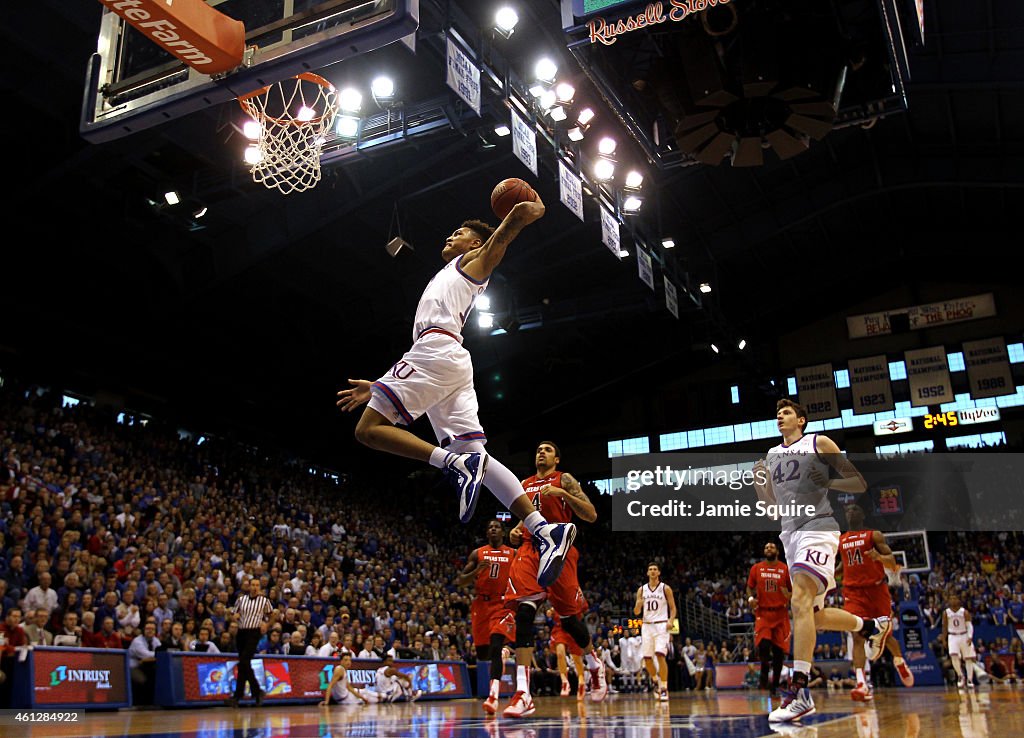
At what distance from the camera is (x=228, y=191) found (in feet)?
49.2

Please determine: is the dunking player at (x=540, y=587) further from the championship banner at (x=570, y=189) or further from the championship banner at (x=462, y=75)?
the championship banner at (x=570, y=189)

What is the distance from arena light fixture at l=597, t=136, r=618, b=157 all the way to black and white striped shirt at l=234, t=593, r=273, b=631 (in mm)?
9694

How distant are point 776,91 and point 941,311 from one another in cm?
2174

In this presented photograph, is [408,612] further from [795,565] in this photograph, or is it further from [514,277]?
[795,565]

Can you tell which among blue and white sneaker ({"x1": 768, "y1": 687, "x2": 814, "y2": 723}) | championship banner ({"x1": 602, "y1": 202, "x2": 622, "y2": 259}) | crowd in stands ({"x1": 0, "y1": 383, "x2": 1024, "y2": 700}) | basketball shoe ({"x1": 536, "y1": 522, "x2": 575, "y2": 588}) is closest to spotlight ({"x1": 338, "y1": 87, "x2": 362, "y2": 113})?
championship banner ({"x1": 602, "y1": 202, "x2": 622, "y2": 259})

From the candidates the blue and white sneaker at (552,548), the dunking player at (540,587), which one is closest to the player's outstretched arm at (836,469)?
the dunking player at (540,587)

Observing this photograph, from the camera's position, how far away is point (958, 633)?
1475 centimetres

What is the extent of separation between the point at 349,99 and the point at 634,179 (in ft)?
19.6

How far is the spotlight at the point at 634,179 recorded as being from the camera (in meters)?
16.5

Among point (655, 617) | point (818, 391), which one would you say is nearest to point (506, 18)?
point (655, 617)

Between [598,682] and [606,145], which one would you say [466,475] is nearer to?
[598,682]

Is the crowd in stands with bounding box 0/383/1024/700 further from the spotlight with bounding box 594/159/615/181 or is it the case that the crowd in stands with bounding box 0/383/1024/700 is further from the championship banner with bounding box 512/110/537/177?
the spotlight with bounding box 594/159/615/181

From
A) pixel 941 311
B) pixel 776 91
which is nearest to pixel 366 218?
pixel 776 91

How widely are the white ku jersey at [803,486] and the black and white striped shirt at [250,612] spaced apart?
286 inches
